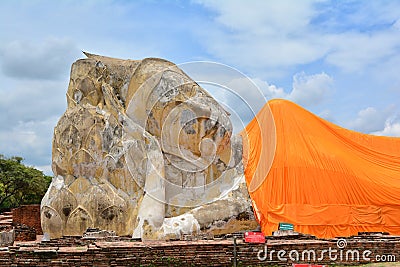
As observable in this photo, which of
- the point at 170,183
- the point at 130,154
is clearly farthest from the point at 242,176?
the point at 130,154

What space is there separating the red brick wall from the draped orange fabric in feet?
36.8

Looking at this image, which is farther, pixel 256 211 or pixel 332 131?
pixel 332 131

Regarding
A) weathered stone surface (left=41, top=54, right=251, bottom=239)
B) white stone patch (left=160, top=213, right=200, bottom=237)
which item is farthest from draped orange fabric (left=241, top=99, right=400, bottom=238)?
white stone patch (left=160, top=213, right=200, bottom=237)

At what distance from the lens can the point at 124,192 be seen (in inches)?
648

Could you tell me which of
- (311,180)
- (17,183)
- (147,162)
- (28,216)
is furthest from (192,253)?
(17,183)

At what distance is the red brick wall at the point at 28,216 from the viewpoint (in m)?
24.6

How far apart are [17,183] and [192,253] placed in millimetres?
27082

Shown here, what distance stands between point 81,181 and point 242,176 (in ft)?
15.8

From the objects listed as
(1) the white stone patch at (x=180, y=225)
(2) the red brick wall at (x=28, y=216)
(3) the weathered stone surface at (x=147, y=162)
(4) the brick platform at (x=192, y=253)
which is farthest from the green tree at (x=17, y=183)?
(4) the brick platform at (x=192, y=253)

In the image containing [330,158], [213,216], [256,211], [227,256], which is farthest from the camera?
[330,158]

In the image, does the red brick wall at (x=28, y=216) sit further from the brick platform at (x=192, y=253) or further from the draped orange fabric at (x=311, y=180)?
the brick platform at (x=192, y=253)

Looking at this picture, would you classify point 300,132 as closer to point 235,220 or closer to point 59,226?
point 235,220

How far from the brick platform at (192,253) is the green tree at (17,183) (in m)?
25.4

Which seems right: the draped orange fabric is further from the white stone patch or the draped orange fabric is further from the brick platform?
the brick platform
